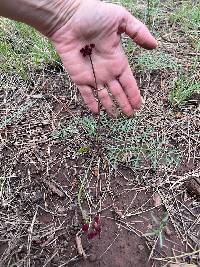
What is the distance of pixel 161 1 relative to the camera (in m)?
3.03

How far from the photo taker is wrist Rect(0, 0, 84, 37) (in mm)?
1927

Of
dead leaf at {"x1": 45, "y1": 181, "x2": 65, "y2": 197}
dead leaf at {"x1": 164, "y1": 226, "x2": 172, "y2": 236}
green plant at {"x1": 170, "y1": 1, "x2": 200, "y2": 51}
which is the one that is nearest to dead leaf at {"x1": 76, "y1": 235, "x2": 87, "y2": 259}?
dead leaf at {"x1": 45, "y1": 181, "x2": 65, "y2": 197}

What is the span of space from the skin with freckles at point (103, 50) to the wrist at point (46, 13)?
3 centimetres

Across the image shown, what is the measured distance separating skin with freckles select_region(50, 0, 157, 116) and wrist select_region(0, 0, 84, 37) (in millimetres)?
31

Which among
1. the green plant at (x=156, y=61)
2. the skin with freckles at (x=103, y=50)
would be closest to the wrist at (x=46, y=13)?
the skin with freckles at (x=103, y=50)

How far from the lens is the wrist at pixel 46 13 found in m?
1.93

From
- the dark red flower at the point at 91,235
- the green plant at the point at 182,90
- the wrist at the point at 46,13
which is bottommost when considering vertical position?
the dark red flower at the point at 91,235

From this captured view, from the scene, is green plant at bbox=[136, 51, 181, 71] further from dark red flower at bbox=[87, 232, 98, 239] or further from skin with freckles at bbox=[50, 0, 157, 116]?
dark red flower at bbox=[87, 232, 98, 239]

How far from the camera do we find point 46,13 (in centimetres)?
202

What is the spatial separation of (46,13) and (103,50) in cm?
36

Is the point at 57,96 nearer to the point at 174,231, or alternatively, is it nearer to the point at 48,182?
the point at 48,182

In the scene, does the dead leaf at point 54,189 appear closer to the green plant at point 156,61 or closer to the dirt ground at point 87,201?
the dirt ground at point 87,201

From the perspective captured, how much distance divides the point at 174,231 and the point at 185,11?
1.69 m

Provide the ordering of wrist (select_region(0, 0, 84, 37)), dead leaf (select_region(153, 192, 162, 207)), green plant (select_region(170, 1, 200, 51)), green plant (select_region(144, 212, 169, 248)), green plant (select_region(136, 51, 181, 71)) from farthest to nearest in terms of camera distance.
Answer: green plant (select_region(170, 1, 200, 51)) < green plant (select_region(136, 51, 181, 71)) < wrist (select_region(0, 0, 84, 37)) < dead leaf (select_region(153, 192, 162, 207)) < green plant (select_region(144, 212, 169, 248))
